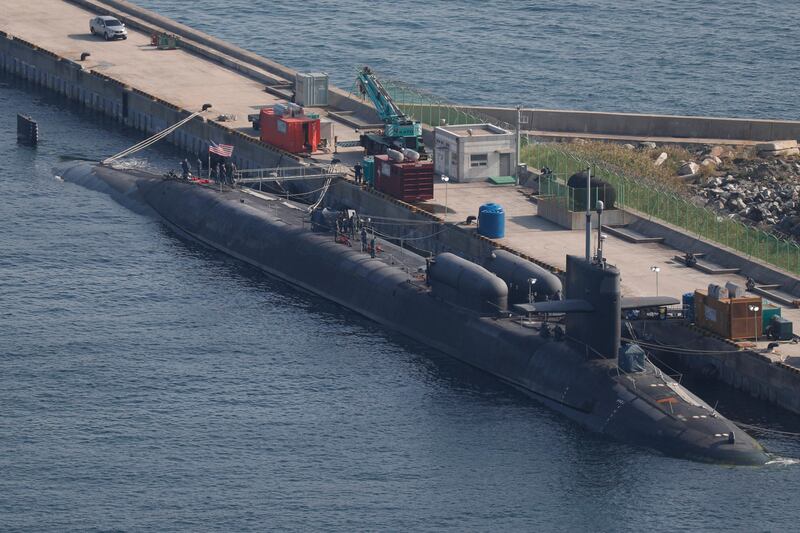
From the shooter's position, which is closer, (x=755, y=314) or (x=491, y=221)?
(x=755, y=314)

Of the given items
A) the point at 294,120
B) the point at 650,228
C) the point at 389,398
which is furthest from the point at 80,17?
the point at 389,398

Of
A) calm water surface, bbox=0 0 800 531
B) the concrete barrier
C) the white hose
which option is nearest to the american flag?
the concrete barrier

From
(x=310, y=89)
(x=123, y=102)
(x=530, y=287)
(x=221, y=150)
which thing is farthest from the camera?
(x=123, y=102)

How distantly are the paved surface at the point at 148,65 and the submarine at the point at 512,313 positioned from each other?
57.9 ft

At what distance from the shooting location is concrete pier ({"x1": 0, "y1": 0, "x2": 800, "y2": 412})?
118625mm

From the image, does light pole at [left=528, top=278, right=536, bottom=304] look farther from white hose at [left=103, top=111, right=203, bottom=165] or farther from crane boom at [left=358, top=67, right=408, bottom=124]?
white hose at [left=103, top=111, right=203, bottom=165]

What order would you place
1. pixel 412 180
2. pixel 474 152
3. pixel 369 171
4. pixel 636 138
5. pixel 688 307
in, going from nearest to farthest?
pixel 688 307
pixel 412 180
pixel 369 171
pixel 474 152
pixel 636 138

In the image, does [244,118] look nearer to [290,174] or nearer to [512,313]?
[290,174]

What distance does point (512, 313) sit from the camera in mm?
110125

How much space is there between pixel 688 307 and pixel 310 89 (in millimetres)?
58873

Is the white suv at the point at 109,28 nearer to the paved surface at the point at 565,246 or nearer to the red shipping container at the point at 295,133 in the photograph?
the red shipping container at the point at 295,133

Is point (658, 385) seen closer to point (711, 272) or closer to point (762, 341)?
point (762, 341)

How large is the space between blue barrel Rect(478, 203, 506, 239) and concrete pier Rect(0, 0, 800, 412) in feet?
2.54

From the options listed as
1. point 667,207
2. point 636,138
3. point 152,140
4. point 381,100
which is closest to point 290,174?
point 381,100
